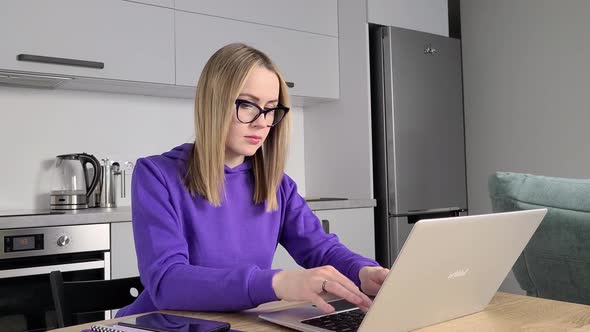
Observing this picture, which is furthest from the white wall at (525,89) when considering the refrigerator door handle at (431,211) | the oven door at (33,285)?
the oven door at (33,285)

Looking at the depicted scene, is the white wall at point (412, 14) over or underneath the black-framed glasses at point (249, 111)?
over

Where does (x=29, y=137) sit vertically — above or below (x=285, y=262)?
above

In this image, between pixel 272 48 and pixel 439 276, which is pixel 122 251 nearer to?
pixel 272 48

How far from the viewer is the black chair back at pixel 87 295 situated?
1.23m

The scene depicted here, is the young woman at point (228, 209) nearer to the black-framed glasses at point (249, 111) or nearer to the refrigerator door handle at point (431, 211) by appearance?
the black-framed glasses at point (249, 111)

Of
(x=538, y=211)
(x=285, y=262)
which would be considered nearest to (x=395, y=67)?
(x=285, y=262)

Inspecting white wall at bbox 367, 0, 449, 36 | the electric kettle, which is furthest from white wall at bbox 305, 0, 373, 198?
the electric kettle

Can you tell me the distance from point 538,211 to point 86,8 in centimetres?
216

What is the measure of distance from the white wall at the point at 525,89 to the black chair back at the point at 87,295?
269cm

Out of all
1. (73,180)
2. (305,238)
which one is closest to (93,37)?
(73,180)

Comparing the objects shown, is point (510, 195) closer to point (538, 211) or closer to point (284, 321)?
point (538, 211)

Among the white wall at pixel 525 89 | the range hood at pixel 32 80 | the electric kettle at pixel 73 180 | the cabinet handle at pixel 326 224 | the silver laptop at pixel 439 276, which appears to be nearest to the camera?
the silver laptop at pixel 439 276

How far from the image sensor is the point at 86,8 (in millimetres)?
2594

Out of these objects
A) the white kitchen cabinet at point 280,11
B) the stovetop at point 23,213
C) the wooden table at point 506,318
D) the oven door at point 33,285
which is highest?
the white kitchen cabinet at point 280,11
